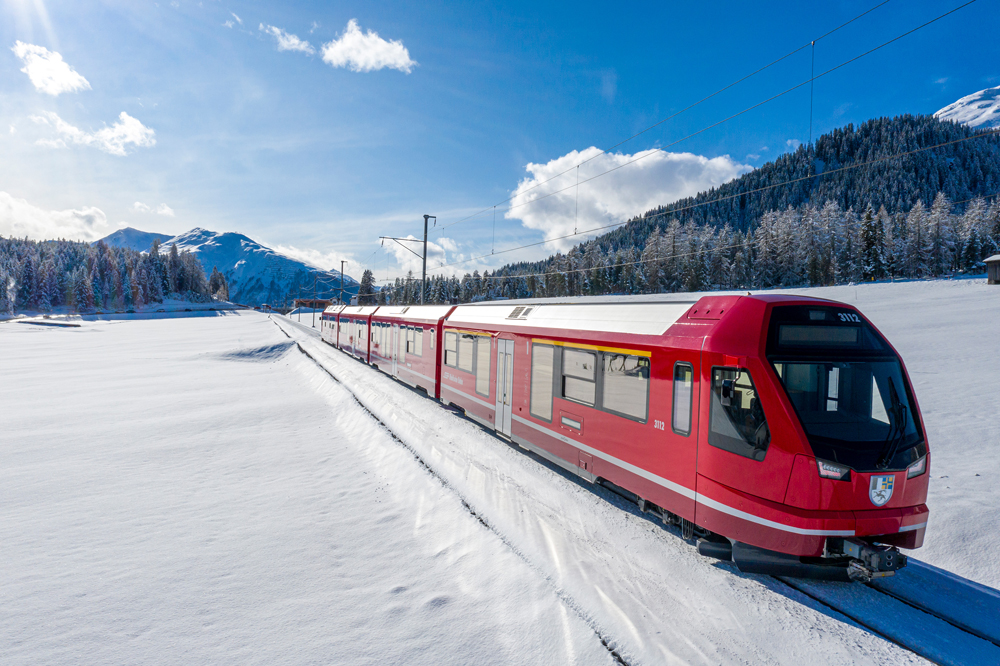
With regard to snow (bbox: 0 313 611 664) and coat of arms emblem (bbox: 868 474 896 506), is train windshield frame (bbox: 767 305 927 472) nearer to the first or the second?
coat of arms emblem (bbox: 868 474 896 506)

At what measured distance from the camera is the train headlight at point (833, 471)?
456 centimetres

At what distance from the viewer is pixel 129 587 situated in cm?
480

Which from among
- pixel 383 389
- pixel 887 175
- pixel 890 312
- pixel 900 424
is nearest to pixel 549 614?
pixel 900 424

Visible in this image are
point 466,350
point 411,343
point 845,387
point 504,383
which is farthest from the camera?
point 411,343

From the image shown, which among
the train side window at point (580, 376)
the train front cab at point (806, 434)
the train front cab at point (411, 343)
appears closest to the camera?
the train front cab at point (806, 434)

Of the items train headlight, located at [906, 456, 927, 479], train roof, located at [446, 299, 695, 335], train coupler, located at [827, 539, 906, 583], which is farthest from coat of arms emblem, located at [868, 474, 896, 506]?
train roof, located at [446, 299, 695, 335]

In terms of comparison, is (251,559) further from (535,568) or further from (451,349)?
(451,349)

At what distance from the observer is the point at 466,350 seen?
1266 cm

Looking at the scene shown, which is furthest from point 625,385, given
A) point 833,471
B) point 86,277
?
point 86,277

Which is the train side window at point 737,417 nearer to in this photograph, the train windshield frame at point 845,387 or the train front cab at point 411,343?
the train windshield frame at point 845,387

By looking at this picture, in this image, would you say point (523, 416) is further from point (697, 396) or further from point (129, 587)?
→ point (129, 587)

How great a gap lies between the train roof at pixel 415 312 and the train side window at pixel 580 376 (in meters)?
7.06

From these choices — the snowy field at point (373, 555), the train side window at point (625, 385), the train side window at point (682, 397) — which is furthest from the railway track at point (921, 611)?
the train side window at point (625, 385)

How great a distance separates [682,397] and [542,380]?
368 centimetres
